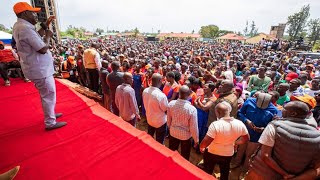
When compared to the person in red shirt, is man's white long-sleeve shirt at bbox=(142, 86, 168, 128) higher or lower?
lower

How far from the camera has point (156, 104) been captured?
333 centimetres

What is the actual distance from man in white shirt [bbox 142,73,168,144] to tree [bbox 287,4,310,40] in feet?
227

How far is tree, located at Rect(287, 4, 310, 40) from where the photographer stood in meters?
57.1

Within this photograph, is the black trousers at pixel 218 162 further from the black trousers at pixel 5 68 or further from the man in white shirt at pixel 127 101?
the black trousers at pixel 5 68

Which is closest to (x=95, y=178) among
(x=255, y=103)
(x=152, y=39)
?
(x=255, y=103)

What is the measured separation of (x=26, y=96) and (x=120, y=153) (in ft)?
10.8

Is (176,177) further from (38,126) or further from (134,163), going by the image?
(38,126)

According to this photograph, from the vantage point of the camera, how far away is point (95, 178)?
1.79 m

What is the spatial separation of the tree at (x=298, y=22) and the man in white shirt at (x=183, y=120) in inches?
2734

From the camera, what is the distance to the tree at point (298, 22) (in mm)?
57094

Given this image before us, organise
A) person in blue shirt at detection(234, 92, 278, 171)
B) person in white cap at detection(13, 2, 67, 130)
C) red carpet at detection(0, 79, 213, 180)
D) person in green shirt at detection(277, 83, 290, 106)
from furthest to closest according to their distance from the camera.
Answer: person in green shirt at detection(277, 83, 290, 106) < person in blue shirt at detection(234, 92, 278, 171) < person in white cap at detection(13, 2, 67, 130) < red carpet at detection(0, 79, 213, 180)

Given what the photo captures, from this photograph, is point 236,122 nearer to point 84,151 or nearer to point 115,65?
point 84,151

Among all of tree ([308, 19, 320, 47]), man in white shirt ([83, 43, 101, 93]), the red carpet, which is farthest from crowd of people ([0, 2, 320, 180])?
tree ([308, 19, 320, 47])

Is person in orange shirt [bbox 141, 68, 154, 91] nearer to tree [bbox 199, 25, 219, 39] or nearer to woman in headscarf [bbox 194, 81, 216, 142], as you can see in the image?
woman in headscarf [bbox 194, 81, 216, 142]
